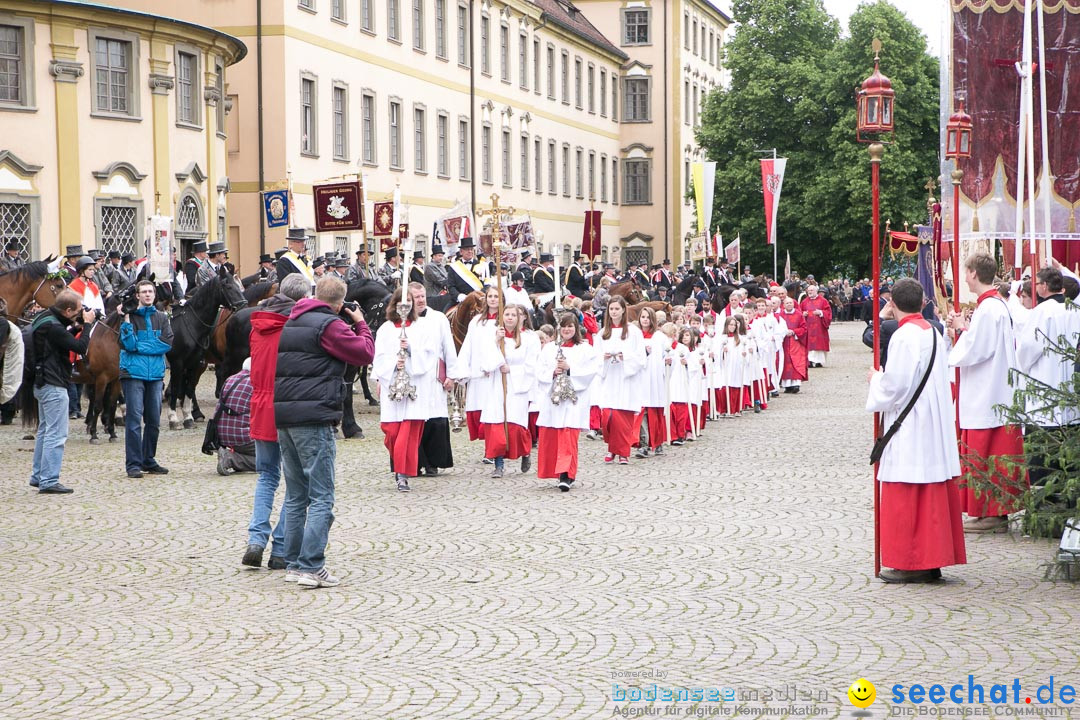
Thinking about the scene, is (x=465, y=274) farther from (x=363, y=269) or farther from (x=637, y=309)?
(x=637, y=309)

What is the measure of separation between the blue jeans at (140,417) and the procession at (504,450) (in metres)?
0.03

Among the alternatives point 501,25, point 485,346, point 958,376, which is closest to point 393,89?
point 501,25

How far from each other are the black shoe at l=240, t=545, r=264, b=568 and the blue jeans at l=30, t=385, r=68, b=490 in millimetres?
4825

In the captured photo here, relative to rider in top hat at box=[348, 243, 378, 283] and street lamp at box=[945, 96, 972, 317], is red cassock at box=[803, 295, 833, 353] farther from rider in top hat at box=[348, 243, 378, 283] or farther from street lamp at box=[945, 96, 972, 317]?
street lamp at box=[945, 96, 972, 317]

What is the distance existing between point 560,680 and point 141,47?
28678mm

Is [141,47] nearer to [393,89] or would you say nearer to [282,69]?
[282,69]

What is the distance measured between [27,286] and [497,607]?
39.2ft

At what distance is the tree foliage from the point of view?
178 feet

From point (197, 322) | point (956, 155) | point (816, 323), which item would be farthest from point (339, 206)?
point (816, 323)

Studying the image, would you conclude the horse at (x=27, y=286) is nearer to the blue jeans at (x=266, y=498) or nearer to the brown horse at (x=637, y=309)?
the brown horse at (x=637, y=309)

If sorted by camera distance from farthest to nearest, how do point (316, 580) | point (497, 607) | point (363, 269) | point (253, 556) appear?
point (363, 269)
point (253, 556)
point (316, 580)
point (497, 607)

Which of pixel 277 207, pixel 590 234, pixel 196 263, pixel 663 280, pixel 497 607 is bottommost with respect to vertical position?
pixel 497 607

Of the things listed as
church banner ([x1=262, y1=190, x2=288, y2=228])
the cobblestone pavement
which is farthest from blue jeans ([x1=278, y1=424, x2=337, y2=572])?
church banner ([x1=262, y1=190, x2=288, y2=228])

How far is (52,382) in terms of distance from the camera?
564 inches
